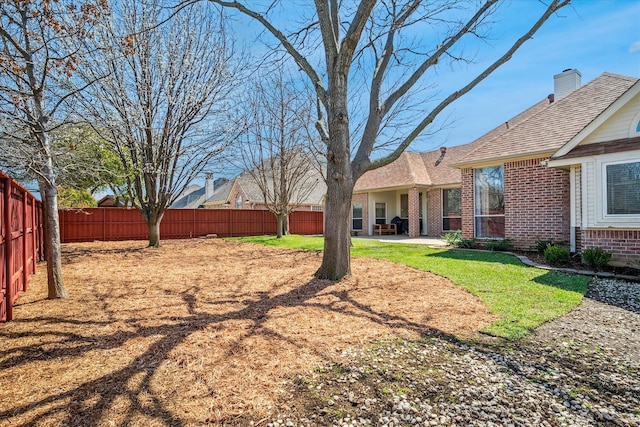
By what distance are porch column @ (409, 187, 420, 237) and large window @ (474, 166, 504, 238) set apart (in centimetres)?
525

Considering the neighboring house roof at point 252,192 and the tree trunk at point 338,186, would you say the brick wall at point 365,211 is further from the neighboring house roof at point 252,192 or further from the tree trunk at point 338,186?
the tree trunk at point 338,186

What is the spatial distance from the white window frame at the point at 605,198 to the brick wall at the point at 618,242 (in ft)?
0.86

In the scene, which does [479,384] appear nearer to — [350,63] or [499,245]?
[350,63]

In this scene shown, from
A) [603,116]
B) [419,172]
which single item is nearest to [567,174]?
[603,116]

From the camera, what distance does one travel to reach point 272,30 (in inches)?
254

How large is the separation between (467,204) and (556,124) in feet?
11.5

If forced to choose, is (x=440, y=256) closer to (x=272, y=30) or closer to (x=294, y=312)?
(x=294, y=312)

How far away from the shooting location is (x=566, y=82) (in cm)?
1248

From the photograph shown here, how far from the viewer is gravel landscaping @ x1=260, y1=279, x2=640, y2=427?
2350 mm

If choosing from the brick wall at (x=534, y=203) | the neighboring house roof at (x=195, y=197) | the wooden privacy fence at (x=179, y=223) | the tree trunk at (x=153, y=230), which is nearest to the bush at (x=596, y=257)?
the brick wall at (x=534, y=203)

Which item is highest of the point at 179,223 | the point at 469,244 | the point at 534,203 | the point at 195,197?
the point at 195,197

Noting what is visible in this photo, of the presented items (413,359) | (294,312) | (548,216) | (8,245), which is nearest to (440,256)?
(548,216)

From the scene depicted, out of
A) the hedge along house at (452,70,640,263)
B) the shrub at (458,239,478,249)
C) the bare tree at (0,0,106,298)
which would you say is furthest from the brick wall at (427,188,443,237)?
the bare tree at (0,0,106,298)

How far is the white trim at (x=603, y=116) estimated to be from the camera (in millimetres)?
7175
